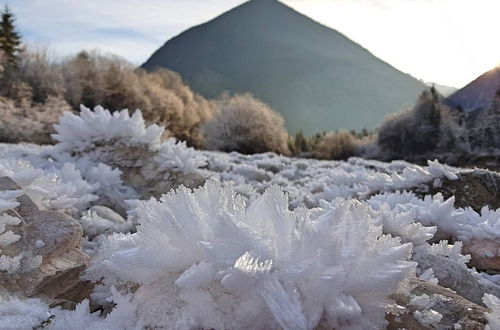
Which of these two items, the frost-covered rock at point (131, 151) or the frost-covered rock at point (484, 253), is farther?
the frost-covered rock at point (131, 151)

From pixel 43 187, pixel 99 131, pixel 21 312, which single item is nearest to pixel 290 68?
pixel 99 131

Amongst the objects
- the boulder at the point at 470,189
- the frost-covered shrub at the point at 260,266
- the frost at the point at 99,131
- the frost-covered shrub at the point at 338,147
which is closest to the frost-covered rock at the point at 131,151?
the frost at the point at 99,131

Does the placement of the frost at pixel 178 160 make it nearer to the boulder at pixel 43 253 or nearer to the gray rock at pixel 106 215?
the gray rock at pixel 106 215

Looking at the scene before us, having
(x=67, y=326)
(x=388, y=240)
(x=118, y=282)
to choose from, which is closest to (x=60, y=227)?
(x=118, y=282)

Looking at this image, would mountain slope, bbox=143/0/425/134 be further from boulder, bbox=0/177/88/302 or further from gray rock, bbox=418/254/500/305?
boulder, bbox=0/177/88/302

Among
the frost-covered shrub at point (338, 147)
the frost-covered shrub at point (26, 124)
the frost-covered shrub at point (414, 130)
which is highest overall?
the frost-covered shrub at point (414, 130)

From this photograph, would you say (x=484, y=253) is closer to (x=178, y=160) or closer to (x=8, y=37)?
(x=178, y=160)

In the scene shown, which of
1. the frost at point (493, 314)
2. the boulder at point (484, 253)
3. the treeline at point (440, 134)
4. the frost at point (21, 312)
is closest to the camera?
the frost at point (493, 314)
